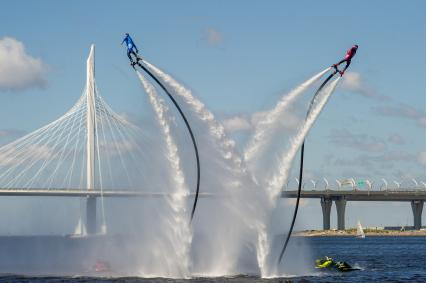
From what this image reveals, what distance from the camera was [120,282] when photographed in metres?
62.3

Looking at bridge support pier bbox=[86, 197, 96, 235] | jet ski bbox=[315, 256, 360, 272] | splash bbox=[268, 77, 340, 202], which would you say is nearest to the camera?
splash bbox=[268, 77, 340, 202]

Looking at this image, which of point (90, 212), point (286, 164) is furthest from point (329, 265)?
point (90, 212)

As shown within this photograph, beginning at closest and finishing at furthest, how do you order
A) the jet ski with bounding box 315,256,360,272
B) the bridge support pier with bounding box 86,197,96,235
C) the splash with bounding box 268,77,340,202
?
the splash with bounding box 268,77,340,202, the jet ski with bounding box 315,256,360,272, the bridge support pier with bounding box 86,197,96,235

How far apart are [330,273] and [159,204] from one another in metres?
20.5

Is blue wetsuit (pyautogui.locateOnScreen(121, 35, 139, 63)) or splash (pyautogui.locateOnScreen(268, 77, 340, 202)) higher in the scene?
blue wetsuit (pyautogui.locateOnScreen(121, 35, 139, 63))

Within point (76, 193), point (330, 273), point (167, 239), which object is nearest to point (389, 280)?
point (330, 273)

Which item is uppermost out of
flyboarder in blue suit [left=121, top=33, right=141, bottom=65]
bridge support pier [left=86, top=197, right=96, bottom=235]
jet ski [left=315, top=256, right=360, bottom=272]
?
flyboarder in blue suit [left=121, top=33, right=141, bottom=65]

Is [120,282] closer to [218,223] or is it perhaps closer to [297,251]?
[218,223]

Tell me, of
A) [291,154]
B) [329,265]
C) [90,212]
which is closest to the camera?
[291,154]

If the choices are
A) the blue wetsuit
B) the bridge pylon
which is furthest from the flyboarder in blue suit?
the bridge pylon

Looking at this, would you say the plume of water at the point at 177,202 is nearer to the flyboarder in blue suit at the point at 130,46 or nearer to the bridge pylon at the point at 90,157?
the flyboarder in blue suit at the point at 130,46

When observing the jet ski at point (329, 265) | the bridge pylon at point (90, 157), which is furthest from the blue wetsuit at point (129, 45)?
the bridge pylon at point (90, 157)

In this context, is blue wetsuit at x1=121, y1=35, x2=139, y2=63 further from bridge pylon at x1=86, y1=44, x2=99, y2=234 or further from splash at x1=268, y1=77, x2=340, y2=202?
bridge pylon at x1=86, y1=44, x2=99, y2=234

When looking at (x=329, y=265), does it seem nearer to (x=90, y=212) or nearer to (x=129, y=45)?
(x=129, y=45)
